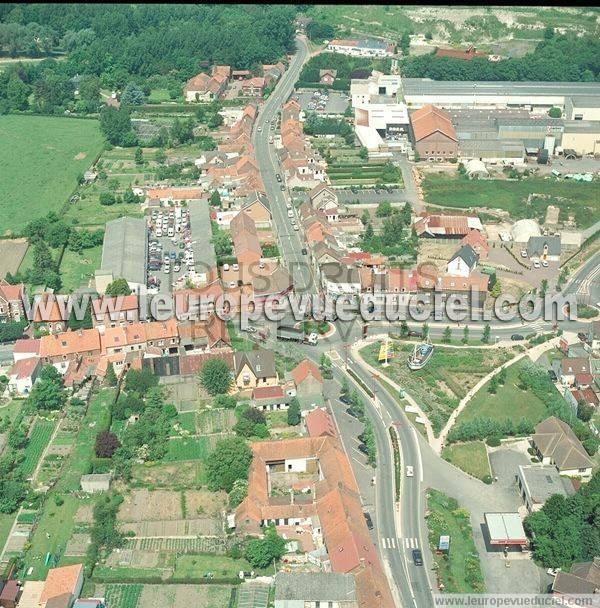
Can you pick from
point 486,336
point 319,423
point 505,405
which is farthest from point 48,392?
point 486,336

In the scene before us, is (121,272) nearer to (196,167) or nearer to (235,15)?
(196,167)

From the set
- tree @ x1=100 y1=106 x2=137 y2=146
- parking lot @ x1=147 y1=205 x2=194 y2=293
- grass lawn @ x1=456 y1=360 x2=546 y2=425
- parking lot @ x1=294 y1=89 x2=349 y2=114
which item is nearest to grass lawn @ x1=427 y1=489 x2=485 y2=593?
grass lawn @ x1=456 y1=360 x2=546 y2=425

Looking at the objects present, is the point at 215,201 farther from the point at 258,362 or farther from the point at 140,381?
the point at 140,381

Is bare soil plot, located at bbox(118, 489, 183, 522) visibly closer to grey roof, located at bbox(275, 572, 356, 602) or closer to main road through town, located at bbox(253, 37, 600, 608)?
grey roof, located at bbox(275, 572, 356, 602)

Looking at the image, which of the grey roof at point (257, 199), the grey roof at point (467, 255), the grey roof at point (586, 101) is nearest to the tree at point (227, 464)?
the grey roof at point (467, 255)

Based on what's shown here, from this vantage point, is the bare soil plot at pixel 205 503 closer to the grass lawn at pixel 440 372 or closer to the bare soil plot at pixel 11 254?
the grass lawn at pixel 440 372

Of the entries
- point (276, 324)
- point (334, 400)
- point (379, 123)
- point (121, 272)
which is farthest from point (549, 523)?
point (379, 123)
